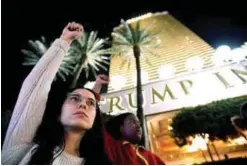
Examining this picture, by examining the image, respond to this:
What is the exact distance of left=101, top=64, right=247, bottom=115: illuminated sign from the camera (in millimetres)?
9625

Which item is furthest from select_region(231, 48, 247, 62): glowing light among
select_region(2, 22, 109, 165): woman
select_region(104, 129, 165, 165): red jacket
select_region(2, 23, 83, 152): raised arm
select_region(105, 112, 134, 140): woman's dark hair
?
select_region(2, 23, 83, 152): raised arm

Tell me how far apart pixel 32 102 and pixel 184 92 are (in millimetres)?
8407

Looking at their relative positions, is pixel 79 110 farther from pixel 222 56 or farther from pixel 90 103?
pixel 222 56

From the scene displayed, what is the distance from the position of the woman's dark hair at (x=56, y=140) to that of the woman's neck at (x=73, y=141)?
3 cm

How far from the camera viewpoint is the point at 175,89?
10570 millimetres

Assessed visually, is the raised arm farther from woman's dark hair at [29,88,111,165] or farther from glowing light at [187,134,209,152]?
glowing light at [187,134,209,152]

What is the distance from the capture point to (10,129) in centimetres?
237

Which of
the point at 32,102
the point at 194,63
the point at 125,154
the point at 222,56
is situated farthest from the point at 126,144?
the point at 194,63

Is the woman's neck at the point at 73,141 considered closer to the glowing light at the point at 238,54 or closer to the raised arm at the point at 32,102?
the raised arm at the point at 32,102

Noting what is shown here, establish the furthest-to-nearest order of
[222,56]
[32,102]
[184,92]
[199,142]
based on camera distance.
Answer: [222,56] → [199,142] → [184,92] → [32,102]

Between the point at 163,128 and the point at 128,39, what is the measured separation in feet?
18.5

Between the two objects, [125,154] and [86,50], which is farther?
[86,50]

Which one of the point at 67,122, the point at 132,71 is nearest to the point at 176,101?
the point at 132,71

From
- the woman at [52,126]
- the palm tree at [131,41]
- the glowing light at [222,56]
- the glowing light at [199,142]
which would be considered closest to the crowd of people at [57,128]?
the woman at [52,126]
